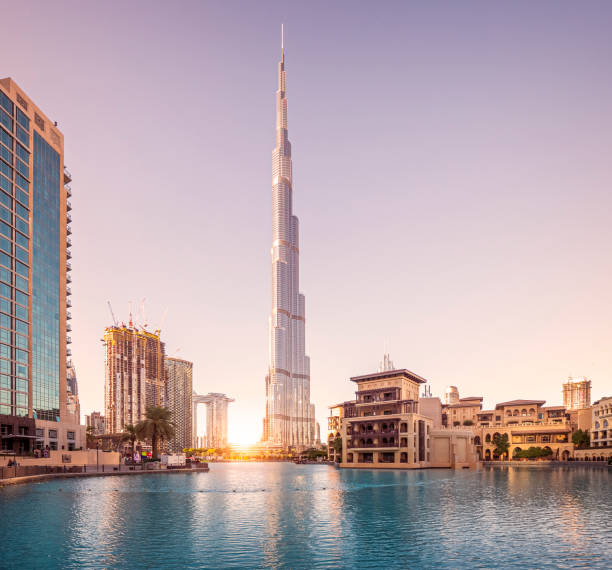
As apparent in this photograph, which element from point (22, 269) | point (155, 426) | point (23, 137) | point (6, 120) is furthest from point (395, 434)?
point (6, 120)

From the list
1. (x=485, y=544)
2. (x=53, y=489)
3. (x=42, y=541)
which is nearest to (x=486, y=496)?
(x=485, y=544)

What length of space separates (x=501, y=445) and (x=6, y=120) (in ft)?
554

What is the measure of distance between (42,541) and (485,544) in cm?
2775

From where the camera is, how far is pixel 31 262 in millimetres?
134125

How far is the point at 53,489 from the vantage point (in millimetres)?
76000

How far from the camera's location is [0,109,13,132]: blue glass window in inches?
4934

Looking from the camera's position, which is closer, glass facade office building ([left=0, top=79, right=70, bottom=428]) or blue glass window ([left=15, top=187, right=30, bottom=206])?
glass facade office building ([left=0, top=79, right=70, bottom=428])

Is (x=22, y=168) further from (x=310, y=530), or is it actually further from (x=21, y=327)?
(x=310, y=530)

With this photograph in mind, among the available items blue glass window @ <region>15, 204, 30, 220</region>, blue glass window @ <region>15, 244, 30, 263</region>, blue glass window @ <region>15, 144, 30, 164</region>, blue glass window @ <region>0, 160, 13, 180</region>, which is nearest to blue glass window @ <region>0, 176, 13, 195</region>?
blue glass window @ <region>0, 160, 13, 180</region>

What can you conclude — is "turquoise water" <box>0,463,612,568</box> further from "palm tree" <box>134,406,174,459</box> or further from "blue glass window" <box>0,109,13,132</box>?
"blue glass window" <box>0,109,13,132</box>

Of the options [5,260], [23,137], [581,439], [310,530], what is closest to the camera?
[310,530]

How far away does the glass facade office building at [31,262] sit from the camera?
408ft

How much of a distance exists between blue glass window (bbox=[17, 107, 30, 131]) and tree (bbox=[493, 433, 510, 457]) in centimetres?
16544

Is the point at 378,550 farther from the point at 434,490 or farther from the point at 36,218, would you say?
the point at 36,218
